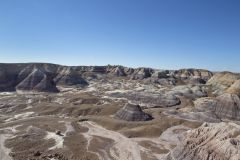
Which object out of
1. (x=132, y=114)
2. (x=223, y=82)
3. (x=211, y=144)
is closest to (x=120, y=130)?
(x=132, y=114)

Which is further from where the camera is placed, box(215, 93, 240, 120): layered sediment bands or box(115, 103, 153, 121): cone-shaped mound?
box(215, 93, 240, 120): layered sediment bands

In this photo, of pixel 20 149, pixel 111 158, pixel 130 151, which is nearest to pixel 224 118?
pixel 130 151

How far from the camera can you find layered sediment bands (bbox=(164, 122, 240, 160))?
1687 inches

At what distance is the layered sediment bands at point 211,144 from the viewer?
42.8m

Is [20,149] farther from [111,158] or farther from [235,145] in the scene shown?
[235,145]

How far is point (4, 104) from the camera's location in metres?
135

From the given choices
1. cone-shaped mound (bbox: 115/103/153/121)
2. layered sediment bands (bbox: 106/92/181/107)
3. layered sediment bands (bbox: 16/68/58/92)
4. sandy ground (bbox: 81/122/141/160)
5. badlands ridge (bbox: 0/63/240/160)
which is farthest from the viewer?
layered sediment bands (bbox: 16/68/58/92)

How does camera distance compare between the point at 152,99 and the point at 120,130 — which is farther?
the point at 152,99

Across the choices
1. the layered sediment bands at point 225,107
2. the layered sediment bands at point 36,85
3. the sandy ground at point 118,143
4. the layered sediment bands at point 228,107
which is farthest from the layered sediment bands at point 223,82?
the layered sediment bands at point 36,85

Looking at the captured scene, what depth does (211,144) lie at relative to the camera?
46906mm

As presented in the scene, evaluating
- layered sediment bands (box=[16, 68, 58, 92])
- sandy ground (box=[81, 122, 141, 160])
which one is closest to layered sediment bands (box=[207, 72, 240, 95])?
sandy ground (box=[81, 122, 141, 160])

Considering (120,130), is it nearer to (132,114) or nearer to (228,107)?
(132,114)

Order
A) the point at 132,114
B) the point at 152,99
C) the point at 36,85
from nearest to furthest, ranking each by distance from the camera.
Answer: the point at 132,114, the point at 152,99, the point at 36,85

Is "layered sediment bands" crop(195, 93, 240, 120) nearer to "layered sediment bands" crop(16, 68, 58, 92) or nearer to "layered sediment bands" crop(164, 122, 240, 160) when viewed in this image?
"layered sediment bands" crop(164, 122, 240, 160)
